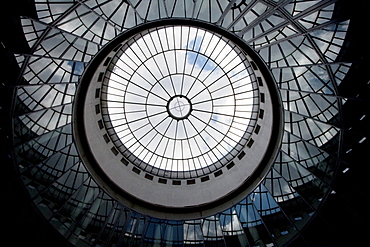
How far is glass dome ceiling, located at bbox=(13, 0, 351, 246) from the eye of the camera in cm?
1669

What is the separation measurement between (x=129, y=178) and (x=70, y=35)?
60.5 ft

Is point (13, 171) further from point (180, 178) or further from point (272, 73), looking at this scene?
point (272, 73)

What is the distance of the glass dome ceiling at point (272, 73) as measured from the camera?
1669cm

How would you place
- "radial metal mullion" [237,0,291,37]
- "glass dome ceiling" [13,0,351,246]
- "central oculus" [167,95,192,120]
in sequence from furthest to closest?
"central oculus" [167,95,192,120]
"glass dome ceiling" [13,0,351,246]
"radial metal mullion" [237,0,291,37]

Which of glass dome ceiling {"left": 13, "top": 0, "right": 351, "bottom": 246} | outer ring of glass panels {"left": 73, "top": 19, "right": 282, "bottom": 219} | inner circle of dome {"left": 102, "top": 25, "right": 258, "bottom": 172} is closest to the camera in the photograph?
glass dome ceiling {"left": 13, "top": 0, "right": 351, "bottom": 246}

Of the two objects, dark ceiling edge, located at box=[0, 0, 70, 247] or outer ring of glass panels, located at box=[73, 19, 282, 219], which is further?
outer ring of glass panels, located at box=[73, 19, 282, 219]

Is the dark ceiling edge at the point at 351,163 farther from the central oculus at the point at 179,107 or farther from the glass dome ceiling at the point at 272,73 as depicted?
the central oculus at the point at 179,107

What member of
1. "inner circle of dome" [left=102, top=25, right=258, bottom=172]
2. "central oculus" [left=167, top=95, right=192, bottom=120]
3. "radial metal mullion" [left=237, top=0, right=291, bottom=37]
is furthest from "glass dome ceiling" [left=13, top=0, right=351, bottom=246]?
"central oculus" [left=167, top=95, right=192, bottom=120]

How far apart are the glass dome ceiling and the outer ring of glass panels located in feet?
5.53

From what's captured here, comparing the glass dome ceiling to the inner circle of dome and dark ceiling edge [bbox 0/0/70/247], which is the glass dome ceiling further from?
the inner circle of dome

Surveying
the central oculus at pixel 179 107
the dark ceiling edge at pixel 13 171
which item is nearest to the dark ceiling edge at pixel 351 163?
the central oculus at pixel 179 107

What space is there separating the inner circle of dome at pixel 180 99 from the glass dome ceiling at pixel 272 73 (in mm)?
6795

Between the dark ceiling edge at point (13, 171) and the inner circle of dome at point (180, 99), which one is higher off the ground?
the inner circle of dome at point (180, 99)

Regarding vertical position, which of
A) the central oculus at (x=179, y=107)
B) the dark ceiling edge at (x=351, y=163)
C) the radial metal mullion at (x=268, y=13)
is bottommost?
the dark ceiling edge at (x=351, y=163)
